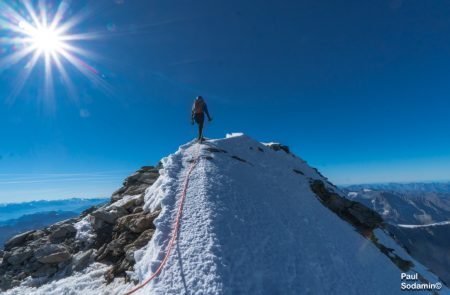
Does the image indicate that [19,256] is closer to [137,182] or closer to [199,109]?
[137,182]

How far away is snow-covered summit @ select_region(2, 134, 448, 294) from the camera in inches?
403

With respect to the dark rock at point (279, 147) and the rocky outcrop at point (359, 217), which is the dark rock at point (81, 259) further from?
the dark rock at point (279, 147)

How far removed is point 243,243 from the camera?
39.9 ft

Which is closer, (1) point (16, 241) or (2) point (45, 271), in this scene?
(2) point (45, 271)

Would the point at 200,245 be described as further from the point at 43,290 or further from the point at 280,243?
the point at 43,290

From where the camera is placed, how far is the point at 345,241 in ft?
59.5

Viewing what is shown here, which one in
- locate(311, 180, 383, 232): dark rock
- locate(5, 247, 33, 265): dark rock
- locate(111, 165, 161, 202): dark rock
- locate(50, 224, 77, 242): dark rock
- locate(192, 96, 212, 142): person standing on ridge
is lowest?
locate(5, 247, 33, 265): dark rock

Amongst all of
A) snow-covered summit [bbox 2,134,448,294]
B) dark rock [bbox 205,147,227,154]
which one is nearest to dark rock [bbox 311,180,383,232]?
snow-covered summit [bbox 2,134,448,294]

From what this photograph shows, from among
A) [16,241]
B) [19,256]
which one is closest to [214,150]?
[19,256]

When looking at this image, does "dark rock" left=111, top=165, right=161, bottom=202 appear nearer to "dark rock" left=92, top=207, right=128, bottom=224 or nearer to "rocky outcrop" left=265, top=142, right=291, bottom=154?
"dark rock" left=92, top=207, right=128, bottom=224

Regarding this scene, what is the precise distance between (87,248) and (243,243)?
9914 mm

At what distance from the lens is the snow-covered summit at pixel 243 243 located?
403 inches

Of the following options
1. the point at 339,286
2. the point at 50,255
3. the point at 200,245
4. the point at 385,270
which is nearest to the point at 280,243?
the point at 339,286

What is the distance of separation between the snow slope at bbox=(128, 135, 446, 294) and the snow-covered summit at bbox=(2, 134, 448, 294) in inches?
1.9
